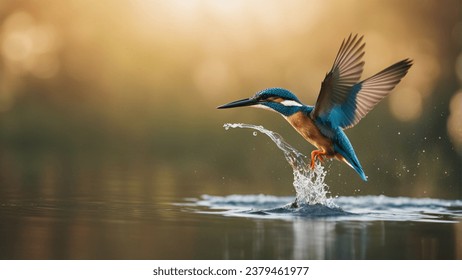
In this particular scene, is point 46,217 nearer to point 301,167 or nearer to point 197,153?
point 301,167

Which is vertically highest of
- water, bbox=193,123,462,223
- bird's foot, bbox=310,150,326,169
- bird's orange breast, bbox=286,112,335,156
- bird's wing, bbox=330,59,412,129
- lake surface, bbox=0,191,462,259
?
bird's wing, bbox=330,59,412,129

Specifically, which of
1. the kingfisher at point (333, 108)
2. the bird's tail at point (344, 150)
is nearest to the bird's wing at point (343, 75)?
the kingfisher at point (333, 108)

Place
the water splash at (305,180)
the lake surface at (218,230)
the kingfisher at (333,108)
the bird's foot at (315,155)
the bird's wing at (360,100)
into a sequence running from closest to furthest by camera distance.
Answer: the lake surface at (218,230) < the kingfisher at (333,108) < the bird's wing at (360,100) < the bird's foot at (315,155) < the water splash at (305,180)

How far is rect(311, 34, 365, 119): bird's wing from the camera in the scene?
6.01 m

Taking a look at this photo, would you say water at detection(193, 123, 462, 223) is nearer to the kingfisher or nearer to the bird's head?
the bird's head

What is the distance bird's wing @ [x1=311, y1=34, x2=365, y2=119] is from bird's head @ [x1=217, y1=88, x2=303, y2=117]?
9.0 inches

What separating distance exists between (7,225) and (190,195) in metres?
2.99

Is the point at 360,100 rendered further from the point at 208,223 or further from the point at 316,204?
the point at 208,223

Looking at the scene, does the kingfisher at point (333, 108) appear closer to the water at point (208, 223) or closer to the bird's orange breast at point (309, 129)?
the bird's orange breast at point (309, 129)

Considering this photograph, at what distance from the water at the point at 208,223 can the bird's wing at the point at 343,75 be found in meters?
0.92

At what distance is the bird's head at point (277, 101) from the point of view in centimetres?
662

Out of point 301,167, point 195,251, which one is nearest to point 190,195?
point 301,167

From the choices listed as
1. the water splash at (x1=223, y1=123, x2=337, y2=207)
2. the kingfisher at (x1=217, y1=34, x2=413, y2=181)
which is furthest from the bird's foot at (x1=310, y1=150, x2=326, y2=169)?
the water splash at (x1=223, y1=123, x2=337, y2=207)

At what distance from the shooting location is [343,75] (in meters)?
6.18
